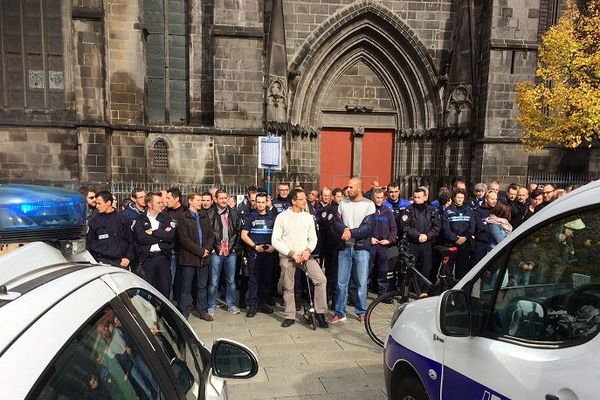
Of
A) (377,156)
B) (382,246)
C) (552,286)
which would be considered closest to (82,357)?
(552,286)

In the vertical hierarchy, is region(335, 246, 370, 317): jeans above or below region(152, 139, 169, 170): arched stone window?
below

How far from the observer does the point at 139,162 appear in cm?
1333

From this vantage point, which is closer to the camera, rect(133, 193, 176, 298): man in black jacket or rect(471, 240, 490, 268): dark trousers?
rect(133, 193, 176, 298): man in black jacket

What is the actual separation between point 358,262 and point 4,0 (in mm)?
14108

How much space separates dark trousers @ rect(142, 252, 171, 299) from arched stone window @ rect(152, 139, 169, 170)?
877cm

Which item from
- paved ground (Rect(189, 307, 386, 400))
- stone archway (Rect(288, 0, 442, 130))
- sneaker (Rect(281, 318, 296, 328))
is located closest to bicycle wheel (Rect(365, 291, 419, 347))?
paved ground (Rect(189, 307, 386, 400))

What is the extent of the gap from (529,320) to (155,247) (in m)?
4.78

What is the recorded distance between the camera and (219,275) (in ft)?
20.6

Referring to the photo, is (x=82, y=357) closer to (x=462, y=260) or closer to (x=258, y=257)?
(x=258, y=257)

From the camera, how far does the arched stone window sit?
45.4 feet

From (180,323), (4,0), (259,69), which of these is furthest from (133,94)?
(180,323)

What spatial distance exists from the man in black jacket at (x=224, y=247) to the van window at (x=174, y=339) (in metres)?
4.22

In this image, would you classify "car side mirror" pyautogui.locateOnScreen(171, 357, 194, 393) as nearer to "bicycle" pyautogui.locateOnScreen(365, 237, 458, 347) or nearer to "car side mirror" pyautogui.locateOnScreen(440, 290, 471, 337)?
"car side mirror" pyautogui.locateOnScreen(440, 290, 471, 337)

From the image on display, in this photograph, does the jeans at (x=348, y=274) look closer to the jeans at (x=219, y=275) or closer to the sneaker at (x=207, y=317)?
the jeans at (x=219, y=275)
